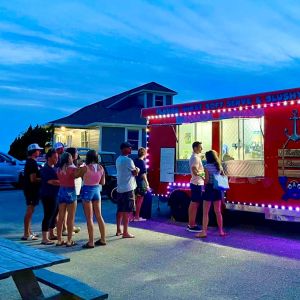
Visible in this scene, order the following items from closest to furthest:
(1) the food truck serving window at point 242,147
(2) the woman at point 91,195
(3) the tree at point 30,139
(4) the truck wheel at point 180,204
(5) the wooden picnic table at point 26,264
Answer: (5) the wooden picnic table at point 26,264, (2) the woman at point 91,195, (1) the food truck serving window at point 242,147, (4) the truck wheel at point 180,204, (3) the tree at point 30,139

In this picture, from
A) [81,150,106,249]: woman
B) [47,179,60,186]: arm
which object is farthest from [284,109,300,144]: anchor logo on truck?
[47,179,60,186]: arm

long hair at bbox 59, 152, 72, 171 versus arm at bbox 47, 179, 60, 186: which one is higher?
long hair at bbox 59, 152, 72, 171

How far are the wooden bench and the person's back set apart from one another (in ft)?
12.4

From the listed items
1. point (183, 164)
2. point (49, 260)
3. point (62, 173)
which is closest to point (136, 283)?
point (49, 260)

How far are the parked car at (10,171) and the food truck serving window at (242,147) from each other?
1213 centimetres

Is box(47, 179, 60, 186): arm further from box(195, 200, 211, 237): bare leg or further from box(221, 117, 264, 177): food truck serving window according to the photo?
box(221, 117, 264, 177): food truck serving window

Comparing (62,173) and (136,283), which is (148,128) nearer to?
(62,173)

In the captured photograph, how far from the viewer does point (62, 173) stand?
7.94 metres

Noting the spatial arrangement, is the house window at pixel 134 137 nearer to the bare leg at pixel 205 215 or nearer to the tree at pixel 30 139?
the tree at pixel 30 139

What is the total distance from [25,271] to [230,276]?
9.36 feet

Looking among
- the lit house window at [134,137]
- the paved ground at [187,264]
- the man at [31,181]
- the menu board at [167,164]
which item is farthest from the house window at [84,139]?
the man at [31,181]

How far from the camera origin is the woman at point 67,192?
26.0ft

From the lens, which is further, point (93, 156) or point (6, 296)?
point (93, 156)

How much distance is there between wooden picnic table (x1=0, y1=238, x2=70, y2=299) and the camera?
4133 mm
